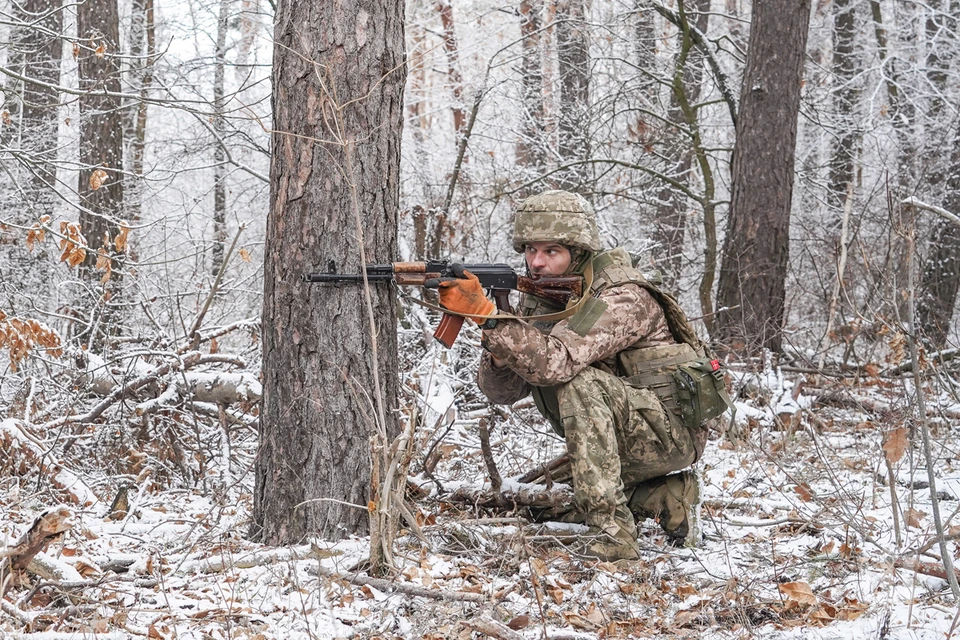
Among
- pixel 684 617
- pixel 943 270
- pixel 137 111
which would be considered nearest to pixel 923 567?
pixel 684 617

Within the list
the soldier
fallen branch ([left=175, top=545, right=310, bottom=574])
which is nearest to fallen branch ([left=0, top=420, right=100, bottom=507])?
fallen branch ([left=175, top=545, right=310, bottom=574])

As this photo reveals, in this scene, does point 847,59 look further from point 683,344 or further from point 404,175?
point 683,344

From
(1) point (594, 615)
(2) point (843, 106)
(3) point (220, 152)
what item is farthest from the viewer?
(2) point (843, 106)

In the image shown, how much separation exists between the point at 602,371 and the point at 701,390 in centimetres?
45

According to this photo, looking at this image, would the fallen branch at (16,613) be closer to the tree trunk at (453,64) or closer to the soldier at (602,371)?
the soldier at (602,371)

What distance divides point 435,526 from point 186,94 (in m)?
7.73

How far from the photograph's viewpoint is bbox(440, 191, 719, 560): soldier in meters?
3.81

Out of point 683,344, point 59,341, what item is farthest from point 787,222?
point 59,341

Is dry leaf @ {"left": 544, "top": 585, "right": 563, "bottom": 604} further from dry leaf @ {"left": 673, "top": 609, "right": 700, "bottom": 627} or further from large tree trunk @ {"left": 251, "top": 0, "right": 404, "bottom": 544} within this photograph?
large tree trunk @ {"left": 251, "top": 0, "right": 404, "bottom": 544}

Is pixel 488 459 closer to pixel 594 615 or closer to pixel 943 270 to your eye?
pixel 594 615

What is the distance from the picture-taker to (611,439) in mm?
3902

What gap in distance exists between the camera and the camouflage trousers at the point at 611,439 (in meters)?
3.85

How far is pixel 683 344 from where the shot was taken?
425 cm

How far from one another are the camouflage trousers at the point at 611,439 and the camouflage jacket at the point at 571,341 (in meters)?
0.12
